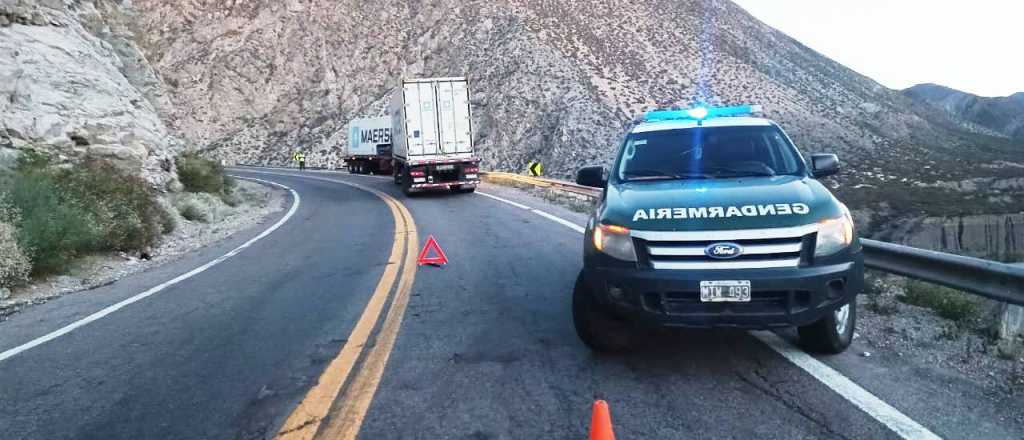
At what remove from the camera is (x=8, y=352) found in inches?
232

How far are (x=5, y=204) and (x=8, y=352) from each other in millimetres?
5234

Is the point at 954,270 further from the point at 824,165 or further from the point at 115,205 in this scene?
the point at 115,205

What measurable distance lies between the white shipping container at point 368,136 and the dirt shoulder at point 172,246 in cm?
1441

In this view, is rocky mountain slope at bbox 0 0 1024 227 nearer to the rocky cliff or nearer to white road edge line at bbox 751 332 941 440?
the rocky cliff

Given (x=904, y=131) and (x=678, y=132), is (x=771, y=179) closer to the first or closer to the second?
(x=678, y=132)

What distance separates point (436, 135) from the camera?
23.7m

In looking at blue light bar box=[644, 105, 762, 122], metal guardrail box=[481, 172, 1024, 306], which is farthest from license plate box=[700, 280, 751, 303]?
blue light bar box=[644, 105, 762, 122]

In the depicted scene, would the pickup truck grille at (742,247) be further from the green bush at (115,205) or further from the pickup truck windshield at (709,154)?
the green bush at (115,205)

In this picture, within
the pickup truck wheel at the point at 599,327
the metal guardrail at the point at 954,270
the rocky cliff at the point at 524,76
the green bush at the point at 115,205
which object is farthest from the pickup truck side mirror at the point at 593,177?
the rocky cliff at the point at 524,76

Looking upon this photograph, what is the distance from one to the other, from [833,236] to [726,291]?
31.9 inches

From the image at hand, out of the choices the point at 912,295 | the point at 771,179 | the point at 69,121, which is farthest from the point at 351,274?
the point at 69,121

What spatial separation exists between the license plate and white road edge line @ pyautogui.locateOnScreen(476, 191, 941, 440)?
832 millimetres

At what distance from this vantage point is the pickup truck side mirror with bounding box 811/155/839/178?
18.7 feet

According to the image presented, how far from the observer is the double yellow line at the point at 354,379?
383 centimetres
